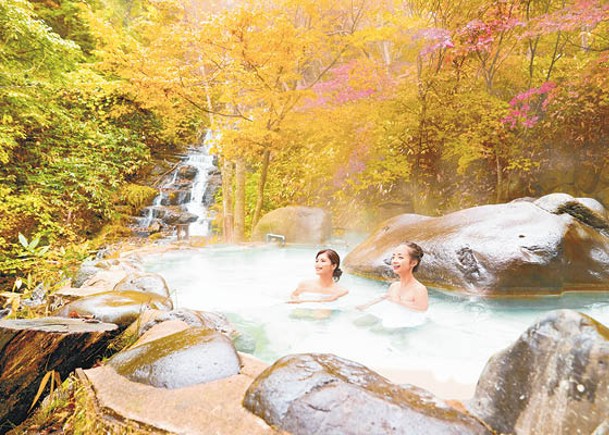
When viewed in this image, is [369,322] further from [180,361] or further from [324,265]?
[180,361]

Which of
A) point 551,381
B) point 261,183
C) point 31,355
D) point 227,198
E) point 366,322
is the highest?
point 261,183

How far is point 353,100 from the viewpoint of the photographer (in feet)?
26.0

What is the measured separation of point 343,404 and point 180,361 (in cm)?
94

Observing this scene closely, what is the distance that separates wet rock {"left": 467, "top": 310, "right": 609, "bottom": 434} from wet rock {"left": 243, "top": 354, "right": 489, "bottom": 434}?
0.49 ft

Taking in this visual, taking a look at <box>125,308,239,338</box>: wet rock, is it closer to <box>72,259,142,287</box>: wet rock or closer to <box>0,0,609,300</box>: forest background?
<box>72,259,142,287</box>: wet rock

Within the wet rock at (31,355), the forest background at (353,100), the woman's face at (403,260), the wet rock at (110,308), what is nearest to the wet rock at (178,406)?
the wet rock at (31,355)

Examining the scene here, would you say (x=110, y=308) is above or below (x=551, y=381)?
below

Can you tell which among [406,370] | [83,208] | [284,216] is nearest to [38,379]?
A: [406,370]

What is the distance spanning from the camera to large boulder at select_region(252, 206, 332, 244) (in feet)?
30.4

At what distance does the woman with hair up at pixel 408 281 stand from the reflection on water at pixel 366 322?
27 cm

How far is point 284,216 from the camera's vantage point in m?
9.55

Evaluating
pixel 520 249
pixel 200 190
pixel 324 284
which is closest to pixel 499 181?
pixel 520 249

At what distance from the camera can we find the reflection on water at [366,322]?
3018 millimetres

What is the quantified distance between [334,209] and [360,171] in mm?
2650
